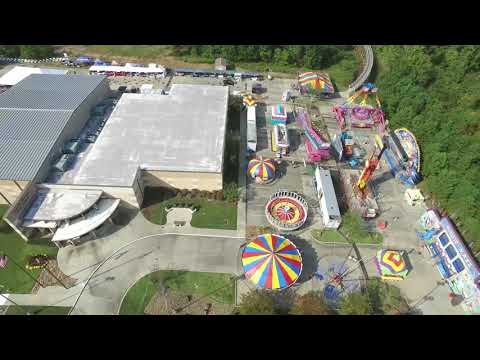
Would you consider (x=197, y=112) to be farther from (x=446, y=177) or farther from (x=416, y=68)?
(x=416, y=68)

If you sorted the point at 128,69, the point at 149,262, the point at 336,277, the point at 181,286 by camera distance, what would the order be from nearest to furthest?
the point at 181,286, the point at 336,277, the point at 149,262, the point at 128,69

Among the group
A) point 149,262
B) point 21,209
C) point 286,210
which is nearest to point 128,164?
point 21,209

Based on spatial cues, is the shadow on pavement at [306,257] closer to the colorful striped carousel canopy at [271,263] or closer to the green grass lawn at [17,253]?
the colorful striped carousel canopy at [271,263]

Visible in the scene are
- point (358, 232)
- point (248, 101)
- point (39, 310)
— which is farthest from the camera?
point (248, 101)

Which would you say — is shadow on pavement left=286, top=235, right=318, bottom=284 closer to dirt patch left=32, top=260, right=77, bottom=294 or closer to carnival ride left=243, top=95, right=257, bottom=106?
dirt patch left=32, top=260, right=77, bottom=294

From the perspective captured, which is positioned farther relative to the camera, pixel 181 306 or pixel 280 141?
pixel 280 141

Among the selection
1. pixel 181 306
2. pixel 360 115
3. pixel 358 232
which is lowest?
pixel 181 306

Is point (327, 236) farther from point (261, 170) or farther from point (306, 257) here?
point (261, 170)

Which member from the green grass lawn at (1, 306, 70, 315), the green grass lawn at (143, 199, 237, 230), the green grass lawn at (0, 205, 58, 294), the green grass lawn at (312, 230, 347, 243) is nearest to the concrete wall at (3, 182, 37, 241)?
the green grass lawn at (0, 205, 58, 294)
